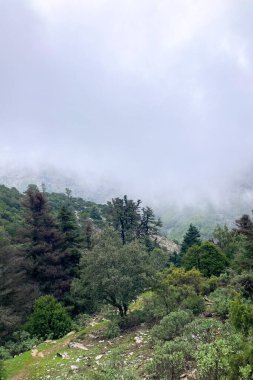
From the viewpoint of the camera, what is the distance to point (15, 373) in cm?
1775

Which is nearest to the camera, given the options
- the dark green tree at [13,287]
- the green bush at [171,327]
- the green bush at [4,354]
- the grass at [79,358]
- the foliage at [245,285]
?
the grass at [79,358]

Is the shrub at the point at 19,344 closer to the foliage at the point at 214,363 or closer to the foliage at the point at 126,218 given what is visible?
the foliage at the point at 214,363

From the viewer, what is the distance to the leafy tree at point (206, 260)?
119 ft

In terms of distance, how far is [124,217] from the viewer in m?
51.2

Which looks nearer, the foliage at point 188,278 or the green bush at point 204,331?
the green bush at point 204,331

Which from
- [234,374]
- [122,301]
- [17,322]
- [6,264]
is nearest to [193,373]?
[234,374]

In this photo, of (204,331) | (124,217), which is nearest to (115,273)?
(204,331)

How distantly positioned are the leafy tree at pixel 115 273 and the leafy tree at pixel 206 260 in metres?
13.8

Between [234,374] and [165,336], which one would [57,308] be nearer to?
[165,336]

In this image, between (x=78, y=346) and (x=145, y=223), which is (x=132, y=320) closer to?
(x=78, y=346)

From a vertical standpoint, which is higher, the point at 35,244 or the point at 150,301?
the point at 35,244

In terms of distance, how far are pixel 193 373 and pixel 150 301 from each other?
1117cm

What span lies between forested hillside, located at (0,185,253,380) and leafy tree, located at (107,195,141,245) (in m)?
10.0

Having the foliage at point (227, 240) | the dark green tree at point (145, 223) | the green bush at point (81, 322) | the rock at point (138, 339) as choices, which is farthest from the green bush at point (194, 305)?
the dark green tree at point (145, 223)
